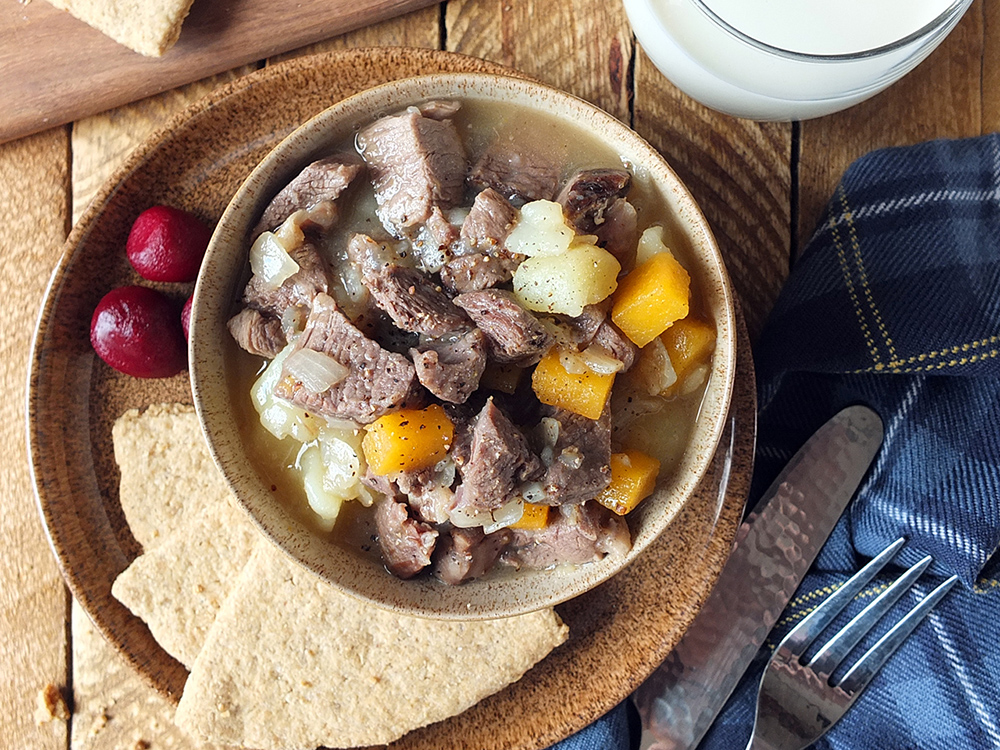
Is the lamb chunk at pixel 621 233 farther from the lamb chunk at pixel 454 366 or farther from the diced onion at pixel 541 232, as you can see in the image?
the lamb chunk at pixel 454 366

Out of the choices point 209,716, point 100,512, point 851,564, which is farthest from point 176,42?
point 851,564

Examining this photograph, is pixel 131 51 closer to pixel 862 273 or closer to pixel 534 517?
pixel 534 517

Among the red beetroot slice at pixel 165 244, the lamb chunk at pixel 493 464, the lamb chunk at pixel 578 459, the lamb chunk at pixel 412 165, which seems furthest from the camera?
the red beetroot slice at pixel 165 244

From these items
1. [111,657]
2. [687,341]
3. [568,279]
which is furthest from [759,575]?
[111,657]

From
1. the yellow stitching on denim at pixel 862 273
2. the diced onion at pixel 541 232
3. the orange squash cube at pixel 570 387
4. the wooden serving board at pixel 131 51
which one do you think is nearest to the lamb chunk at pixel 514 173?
the diced onion at pixel 541 232

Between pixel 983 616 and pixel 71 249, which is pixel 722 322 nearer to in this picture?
pixel 983 616

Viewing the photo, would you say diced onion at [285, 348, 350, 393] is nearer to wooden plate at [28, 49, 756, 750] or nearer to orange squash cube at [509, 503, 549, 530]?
orange squash cube at [509, 503, 549, 530]

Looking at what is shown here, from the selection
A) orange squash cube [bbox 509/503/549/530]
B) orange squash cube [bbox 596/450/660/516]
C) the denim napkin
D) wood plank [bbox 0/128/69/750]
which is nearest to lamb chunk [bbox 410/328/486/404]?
orange squash cube [bbox 509/503/549/530]
